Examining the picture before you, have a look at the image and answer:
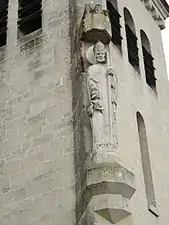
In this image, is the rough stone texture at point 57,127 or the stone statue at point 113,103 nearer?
the stone statue at point 113,103

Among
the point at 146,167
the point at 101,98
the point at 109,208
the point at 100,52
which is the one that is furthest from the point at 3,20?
the point at 109,208

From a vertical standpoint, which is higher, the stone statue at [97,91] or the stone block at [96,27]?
the stone block at [96,27]

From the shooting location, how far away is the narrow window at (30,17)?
12.4 metres

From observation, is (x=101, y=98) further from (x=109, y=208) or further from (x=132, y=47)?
(x=132, y=47)

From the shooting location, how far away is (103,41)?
9.78 metres

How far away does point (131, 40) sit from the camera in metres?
13.3

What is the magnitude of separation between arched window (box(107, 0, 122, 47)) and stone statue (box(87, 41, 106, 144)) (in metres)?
2.66

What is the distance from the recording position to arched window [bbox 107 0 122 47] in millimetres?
12305

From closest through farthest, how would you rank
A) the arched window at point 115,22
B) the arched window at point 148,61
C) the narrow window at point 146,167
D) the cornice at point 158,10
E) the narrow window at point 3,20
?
the narrow window at point 146,167 < the arched window at point 115,22 < the narrow window at point 3,20 < the arched window at point 148,61 < the cornice at point 158,10

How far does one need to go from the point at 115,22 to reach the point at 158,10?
138 inches

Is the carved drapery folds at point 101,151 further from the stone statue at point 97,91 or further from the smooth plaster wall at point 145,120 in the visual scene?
the smooth plaster wall at point 145,120

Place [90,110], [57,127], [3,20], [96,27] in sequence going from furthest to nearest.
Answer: [3,20] < [57,127] < [96,27] < [90,110]

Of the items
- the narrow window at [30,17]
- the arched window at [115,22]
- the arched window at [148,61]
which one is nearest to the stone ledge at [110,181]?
the arched window at [115,22]

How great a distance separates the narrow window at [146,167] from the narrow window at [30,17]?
8.32 ft
